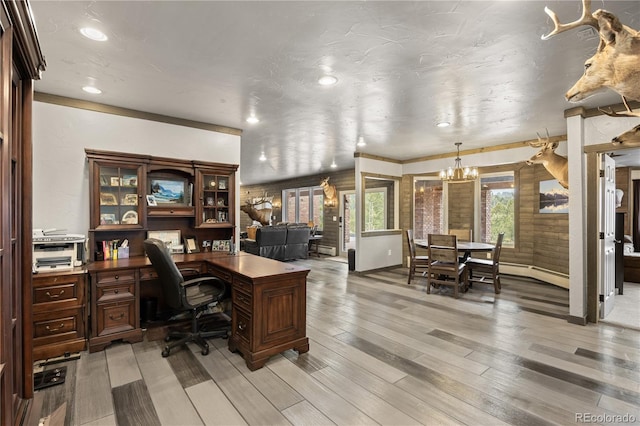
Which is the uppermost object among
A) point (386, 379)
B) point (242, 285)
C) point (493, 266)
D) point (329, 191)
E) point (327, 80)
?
point (327, 80)

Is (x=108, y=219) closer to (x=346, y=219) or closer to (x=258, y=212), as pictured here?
(x=346, y=219)

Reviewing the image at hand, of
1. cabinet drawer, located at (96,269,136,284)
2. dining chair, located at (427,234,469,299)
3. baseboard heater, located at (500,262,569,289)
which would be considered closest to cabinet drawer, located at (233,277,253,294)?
cabinet drawer, located at (96,269,136,284)

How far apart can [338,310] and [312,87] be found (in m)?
2.85

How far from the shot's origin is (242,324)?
9.07 feet

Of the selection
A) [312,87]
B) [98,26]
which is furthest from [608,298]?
[98,26]

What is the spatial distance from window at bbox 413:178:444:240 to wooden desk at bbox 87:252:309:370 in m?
5.08

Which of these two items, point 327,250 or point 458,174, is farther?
point 327,250

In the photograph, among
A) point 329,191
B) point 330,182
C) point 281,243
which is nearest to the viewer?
point 281,243

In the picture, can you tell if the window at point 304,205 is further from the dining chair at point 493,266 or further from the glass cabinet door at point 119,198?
the glass cabinet door at point 119,198

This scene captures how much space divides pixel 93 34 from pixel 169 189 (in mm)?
1991

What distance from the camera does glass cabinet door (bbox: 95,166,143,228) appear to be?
3.31 metres

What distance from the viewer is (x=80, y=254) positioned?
10.1ft

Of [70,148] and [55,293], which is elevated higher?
[70,148]

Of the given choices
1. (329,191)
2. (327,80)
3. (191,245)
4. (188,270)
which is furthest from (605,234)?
(329,191)
